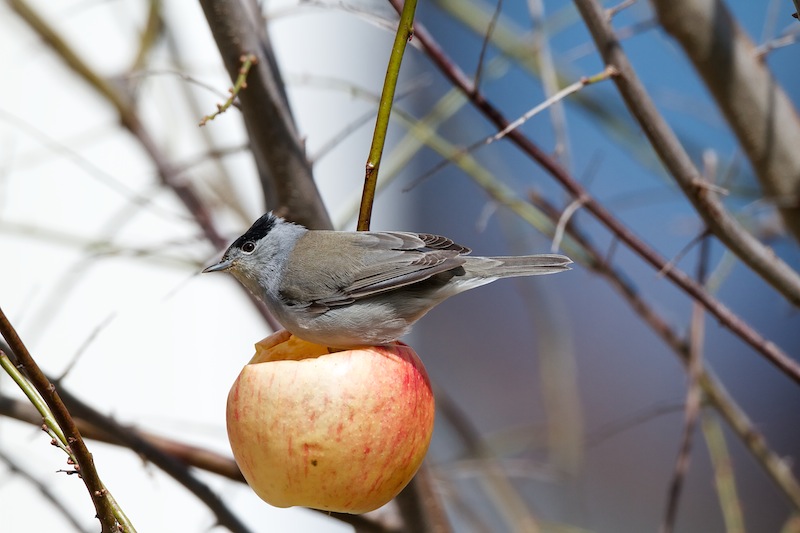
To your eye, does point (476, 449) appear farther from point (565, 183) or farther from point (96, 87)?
point (96, 87)

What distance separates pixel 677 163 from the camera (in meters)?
1.61

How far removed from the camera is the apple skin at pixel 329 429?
132cm

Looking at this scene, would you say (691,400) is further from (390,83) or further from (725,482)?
(390,83)

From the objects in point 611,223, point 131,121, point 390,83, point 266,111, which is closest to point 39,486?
point 266,111

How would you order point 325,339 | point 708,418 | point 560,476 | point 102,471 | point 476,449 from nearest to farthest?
point 325,339, point 708,418, point 476,449, point 560,476, point 102,471

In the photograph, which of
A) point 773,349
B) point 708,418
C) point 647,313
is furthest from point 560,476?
point 773,349

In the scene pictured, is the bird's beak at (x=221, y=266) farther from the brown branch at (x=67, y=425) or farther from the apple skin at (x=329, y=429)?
the brown branch at (x=67, y=425)

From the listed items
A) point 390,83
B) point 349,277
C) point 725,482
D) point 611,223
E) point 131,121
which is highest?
point 131,121

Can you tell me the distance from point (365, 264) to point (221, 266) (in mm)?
337

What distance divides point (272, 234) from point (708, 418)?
4.02 feet

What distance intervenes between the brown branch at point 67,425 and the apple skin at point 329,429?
30 cm

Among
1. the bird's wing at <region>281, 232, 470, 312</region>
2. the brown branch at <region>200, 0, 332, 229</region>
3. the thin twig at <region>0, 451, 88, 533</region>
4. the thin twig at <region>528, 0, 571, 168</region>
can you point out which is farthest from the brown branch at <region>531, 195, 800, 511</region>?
the thin twig at <region>0, 451, 88, 533</region>

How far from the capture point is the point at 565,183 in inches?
69.5

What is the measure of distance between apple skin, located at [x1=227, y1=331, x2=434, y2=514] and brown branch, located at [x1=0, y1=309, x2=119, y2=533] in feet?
1.00
